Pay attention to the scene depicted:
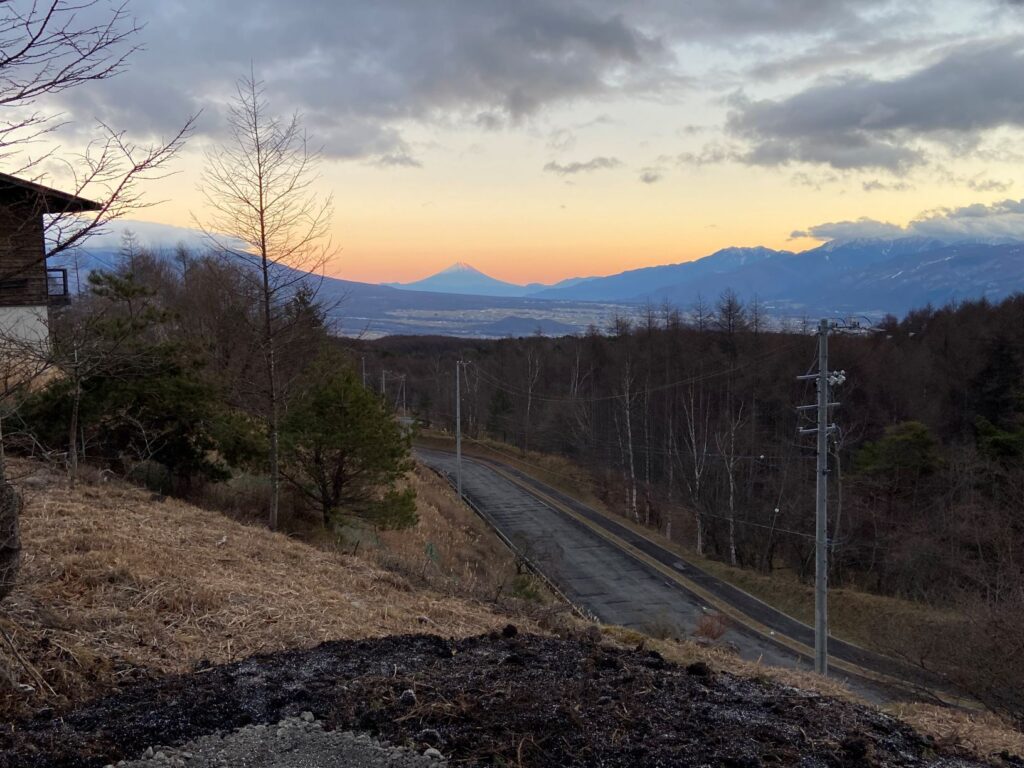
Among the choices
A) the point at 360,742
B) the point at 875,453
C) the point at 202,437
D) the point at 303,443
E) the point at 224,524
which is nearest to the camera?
the point at 360,742

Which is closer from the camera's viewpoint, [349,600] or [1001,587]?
[349,600]

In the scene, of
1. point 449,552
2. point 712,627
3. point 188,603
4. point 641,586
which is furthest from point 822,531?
point 188,603

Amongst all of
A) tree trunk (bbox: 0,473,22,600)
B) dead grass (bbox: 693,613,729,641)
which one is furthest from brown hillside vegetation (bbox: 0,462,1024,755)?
dead grass (bbox: 693,613,729,641)

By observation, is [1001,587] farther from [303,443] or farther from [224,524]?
[224,524]

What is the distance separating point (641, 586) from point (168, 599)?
20.7 metres

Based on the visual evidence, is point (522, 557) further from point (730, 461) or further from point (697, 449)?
point (697, 449)

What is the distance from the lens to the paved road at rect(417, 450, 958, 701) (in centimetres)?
1944

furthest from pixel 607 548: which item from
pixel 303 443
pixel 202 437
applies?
pixel 202 437

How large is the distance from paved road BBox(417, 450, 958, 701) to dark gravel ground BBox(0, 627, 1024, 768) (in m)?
8.80

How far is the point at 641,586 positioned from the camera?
24984 millimetres

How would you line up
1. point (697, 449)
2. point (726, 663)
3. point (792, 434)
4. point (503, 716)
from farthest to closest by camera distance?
point (792, 434)
point (697, 449)
point (726, 663)
point (503, 716)

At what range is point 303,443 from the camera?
15016 millimetres

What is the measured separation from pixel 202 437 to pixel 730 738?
12.0 m

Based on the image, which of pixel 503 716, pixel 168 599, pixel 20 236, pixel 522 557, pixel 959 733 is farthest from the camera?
pixel 522 557
